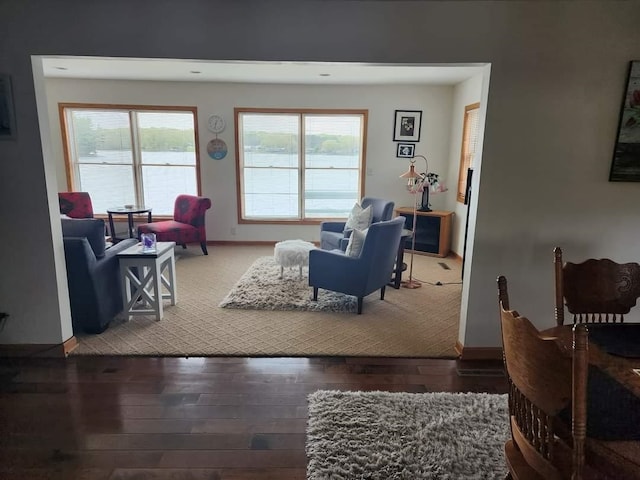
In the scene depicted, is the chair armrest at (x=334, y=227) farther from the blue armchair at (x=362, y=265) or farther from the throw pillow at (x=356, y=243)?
the throw pillow at (x=356, y=243)

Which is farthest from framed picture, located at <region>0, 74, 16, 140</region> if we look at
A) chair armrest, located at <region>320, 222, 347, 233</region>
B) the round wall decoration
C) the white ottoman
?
the round wall decoration

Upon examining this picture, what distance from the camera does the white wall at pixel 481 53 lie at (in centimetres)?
242

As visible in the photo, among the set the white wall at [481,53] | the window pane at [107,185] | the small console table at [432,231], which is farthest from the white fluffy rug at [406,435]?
the window pane at [107,185]

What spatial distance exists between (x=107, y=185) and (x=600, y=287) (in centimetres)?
657

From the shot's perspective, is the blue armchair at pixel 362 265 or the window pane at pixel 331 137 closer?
the blue armchair at pixel 362 265

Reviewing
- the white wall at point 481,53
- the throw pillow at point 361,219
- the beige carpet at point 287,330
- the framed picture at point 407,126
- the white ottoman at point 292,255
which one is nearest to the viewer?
the white wall at point 481,53

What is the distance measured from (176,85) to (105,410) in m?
4.98

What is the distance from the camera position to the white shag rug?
3775 millimetres

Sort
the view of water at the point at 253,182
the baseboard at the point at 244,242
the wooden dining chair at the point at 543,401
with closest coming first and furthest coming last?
the wooden dining chair at the point at 543,401, the view of water at the point at 253,182, the baseboard at the point at 244,242

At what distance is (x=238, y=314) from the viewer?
143 inches

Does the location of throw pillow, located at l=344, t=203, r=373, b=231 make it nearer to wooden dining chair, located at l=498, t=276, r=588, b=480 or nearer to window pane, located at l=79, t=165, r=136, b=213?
wooden dining chair, located at l=498, t=276, r=588, b=480

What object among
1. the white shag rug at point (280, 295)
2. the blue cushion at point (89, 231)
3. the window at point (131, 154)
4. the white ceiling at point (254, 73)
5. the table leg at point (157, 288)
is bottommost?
the white shag rug at point (280, 295)

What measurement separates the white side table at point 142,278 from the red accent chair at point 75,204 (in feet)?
9.06

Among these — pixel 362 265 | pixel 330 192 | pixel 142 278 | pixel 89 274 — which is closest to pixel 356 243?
pixel 362 265
